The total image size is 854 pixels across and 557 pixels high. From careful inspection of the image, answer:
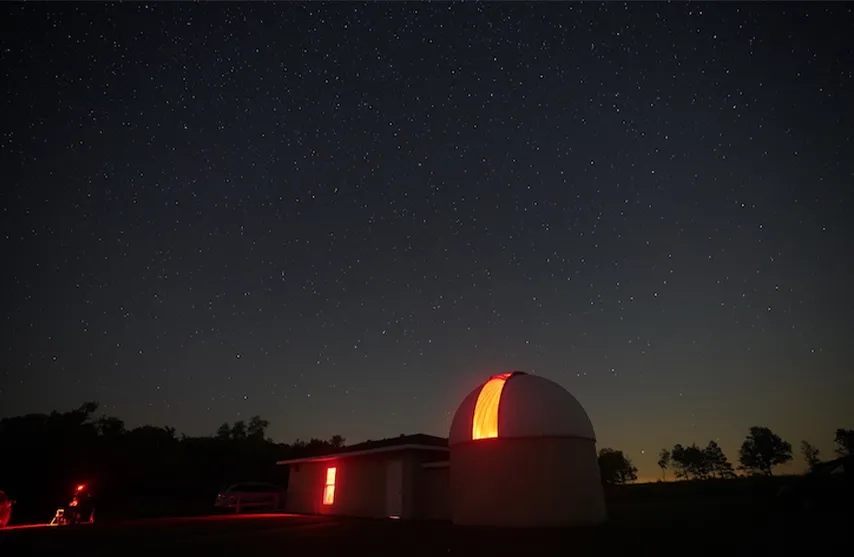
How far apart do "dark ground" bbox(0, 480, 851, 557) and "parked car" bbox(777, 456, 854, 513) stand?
79 centimetres

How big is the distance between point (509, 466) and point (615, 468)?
8036 cm

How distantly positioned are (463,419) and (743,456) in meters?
92.3

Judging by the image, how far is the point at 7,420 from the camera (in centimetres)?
3042

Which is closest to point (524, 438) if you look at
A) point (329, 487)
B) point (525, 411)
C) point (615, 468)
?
point (525, 411)

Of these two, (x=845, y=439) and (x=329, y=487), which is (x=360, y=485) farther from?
(x=845, y=439)

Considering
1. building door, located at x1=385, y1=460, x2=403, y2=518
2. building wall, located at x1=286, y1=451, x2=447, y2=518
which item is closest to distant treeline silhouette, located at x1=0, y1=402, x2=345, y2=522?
building wall, located at x1=286, y1=451, x2=447, y2=518

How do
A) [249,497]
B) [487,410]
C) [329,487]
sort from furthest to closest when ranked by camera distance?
[249,497], [329,487], [487,410]

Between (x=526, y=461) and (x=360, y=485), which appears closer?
(x=526, y=461)

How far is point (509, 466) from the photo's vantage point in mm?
13453

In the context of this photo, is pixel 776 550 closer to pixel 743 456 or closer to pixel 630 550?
pixel 630 550

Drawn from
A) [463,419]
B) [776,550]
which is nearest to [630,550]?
[776,550]

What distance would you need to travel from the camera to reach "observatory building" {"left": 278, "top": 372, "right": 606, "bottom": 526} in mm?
13172

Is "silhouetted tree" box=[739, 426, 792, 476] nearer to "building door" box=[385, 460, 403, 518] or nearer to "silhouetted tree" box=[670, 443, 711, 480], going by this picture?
"silhouetted tree" box=[670, 443, 711, 480]

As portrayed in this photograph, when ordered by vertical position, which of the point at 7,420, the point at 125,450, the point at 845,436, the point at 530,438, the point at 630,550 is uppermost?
the point at 845,436
